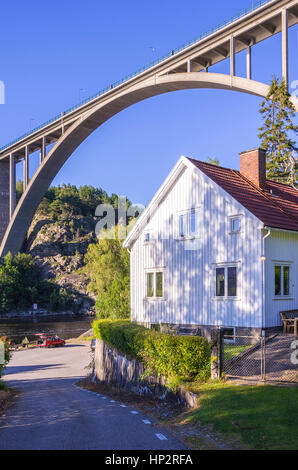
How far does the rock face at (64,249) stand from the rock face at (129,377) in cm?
8086

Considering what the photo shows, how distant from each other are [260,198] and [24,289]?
8518cm

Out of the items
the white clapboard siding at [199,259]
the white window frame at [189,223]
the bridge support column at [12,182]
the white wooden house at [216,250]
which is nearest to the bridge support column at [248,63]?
the white wooden house at [216,250]

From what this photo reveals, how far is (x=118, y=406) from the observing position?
12.8 meters

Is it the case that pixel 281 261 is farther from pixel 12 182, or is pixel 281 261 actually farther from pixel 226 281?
pixel 12 182

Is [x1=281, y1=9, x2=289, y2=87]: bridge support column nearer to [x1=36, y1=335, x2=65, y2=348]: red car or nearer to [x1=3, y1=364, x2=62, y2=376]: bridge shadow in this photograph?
[x1=3, y1=364, x2=62, y2=376]: bridge shadow

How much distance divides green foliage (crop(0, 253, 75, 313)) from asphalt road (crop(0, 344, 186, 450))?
77635 mm

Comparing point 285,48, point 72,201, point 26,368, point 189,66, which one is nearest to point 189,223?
point 285,48

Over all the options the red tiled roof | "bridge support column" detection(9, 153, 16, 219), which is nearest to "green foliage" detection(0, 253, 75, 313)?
"bridge support column" detection(9, 153, 16, 219)

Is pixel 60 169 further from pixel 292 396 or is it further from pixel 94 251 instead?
pixel 292 396

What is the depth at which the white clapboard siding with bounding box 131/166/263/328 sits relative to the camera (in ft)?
61.4

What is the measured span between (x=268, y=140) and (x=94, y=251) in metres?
23.4

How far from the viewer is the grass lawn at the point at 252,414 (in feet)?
26.6

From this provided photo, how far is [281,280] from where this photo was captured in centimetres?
1925

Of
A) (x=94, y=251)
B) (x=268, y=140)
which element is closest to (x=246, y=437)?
(x=268, y=140)
